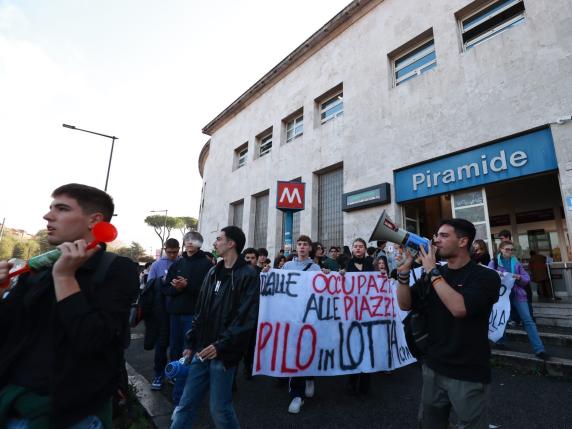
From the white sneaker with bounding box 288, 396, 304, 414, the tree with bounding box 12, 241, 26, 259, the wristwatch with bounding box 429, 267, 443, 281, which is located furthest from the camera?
the tree with bounding box 12, 241, 26, 259

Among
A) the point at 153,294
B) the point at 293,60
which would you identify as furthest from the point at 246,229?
the point at 153,294

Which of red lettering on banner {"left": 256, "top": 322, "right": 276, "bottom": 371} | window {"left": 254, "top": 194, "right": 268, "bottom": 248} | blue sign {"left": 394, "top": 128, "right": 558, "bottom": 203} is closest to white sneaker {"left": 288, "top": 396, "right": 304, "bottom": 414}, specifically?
red lettering on banner {"left": 256, "top": 322, "right": 276, "bottom": 371}

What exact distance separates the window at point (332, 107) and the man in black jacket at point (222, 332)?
11.0 m

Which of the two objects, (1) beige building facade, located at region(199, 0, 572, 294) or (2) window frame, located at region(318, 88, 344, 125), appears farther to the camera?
(2) window frame, located at region(318, 88, 344, 125)

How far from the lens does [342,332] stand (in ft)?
13.3

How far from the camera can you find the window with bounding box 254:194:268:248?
15447 millimetres

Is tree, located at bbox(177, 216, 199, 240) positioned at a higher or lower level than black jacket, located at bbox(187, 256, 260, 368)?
higher

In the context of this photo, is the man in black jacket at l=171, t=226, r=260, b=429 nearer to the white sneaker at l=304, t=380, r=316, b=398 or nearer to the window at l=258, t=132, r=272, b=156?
the white sneaker at l=304, t=380, r=316, b=398

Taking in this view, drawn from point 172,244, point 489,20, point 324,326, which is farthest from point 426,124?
point 172,244

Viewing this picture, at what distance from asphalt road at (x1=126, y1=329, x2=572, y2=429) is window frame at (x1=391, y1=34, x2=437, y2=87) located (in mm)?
8890

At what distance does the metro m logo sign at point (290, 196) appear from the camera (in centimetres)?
669

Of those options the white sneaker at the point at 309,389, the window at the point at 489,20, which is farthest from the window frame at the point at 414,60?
the white sneaker at the point at 309,389

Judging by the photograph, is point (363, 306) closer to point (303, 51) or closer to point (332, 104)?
point (332, 104)

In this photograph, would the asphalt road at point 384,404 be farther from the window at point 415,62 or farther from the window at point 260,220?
the window at point 260,220
